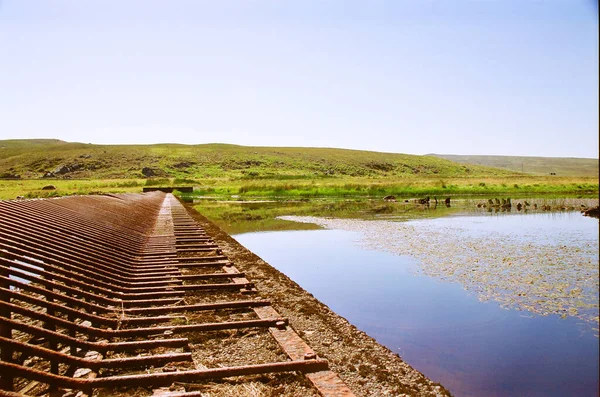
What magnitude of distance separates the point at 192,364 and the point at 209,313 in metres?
1.61

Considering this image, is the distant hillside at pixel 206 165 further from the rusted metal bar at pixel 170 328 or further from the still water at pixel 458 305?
the rusted metal bar at pixel 170 328

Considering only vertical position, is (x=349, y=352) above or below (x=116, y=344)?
below

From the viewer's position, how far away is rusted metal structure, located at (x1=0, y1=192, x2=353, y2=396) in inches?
123

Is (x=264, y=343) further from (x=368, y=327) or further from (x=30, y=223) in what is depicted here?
(x=30, y=223)

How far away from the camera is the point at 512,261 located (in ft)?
36.1

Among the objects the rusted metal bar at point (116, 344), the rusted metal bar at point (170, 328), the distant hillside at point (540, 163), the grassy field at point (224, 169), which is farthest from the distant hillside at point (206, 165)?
the distant hillside at point (540, 163)

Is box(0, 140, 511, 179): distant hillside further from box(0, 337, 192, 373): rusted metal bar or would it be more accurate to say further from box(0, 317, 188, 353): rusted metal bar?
box(0, 337, 192, 373): rusted metal bar

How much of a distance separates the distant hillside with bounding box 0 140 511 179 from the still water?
5773 centimetres

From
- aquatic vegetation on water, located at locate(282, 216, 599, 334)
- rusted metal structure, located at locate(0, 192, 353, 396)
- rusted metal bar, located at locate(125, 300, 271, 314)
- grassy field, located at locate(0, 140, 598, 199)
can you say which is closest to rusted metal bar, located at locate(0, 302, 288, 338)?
rusted metal structure, located at locate(0, 192, 353, 396)

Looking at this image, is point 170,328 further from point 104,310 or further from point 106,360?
point 106,360

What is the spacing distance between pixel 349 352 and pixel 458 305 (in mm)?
3454

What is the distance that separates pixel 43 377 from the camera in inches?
97.8

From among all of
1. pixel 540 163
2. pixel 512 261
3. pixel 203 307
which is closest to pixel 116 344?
pixel 203 307

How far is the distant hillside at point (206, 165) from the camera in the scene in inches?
3066
